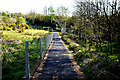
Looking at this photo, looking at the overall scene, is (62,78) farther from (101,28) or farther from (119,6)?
(119,6)

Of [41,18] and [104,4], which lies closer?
[104,4]

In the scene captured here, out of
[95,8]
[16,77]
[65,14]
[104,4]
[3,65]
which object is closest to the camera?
[16,77]

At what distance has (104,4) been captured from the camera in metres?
5.11

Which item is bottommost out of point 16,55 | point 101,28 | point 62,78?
point 62,78

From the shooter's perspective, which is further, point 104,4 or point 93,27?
point 93,27

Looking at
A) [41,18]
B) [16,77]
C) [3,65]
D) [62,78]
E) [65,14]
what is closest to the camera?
[16,77]

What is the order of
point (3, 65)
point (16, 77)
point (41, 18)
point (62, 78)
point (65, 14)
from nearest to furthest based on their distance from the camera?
point (16, 77) < point (62, 78) < point (3, 65) < point (65, 14) < point (41, 18)

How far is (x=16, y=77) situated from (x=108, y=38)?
13.2 feet

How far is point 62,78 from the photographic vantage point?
4.04 meters

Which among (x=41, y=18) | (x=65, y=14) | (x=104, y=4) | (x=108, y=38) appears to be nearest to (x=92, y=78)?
(x=108, y=38)

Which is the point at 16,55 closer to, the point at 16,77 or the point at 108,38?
the point at 16,77

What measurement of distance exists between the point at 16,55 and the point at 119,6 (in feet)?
15.1

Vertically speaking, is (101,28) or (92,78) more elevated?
(101,28)

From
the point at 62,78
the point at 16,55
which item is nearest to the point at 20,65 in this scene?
the point at 16,55
